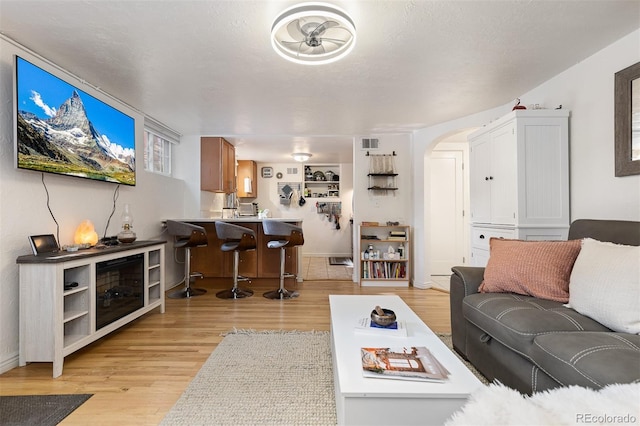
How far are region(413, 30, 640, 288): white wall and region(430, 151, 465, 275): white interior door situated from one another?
216 cm

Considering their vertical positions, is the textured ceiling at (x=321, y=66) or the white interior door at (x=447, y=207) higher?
the textured ceiling at (x=321, y=66)

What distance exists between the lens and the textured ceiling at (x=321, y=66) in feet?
5.77

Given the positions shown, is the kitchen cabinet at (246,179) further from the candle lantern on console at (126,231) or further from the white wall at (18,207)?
the white wall at (18,207)

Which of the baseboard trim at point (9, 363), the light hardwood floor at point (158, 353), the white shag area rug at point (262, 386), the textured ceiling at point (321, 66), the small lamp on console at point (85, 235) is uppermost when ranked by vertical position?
the textured ceiling at point (321, 66)

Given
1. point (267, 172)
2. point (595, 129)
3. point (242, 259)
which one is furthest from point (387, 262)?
point (267, 172)

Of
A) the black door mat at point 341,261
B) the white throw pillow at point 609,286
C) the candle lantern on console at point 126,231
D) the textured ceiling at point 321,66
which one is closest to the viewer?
the white throw pillow at point 609,286

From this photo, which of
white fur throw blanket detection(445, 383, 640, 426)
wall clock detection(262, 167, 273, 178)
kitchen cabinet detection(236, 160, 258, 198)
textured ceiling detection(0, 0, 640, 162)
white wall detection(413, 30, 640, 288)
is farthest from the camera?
wall clock detection(262, 167, 273, 178)

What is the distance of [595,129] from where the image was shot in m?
2.31

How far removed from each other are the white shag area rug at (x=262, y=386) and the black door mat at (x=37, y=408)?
59cm

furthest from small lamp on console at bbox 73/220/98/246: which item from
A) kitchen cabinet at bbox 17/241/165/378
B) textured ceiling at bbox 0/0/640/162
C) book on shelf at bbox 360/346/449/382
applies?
book on shelf at bbox 360/346/449/382

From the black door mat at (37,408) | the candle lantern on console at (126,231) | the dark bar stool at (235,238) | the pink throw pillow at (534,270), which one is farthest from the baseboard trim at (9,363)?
the pink throw pillow at (534,270)

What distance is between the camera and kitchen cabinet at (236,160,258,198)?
21.9 feet

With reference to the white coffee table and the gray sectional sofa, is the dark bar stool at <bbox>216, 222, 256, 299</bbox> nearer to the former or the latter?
the gray sectional sofa

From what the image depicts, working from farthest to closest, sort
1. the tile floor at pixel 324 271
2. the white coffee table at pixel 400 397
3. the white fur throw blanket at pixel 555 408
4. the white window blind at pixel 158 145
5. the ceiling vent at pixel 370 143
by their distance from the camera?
the tile floor at pixel 324 271
the ceiling vent at pixel 370 143
the white window blind at pixel 158 145
the white coffee table at pixel 400 397
the white fur throw blanket at pixel 555 408
